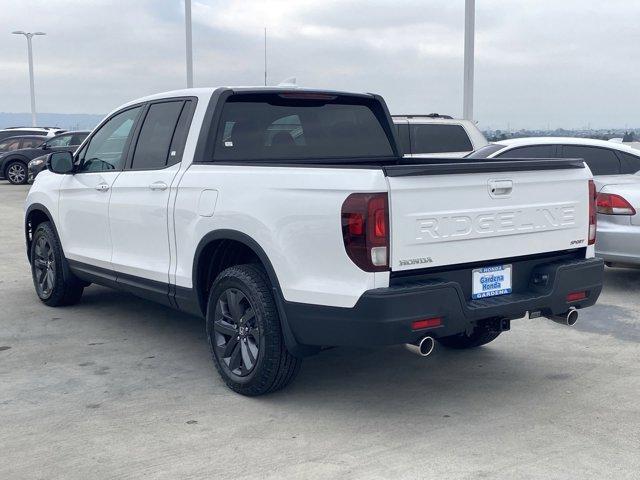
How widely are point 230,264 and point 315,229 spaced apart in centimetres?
115

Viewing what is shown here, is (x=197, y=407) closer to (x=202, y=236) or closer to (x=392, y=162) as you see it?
(x=202, y=236)

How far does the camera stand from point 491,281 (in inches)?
183

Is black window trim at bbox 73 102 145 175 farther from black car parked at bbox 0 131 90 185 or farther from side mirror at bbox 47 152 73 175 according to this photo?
black car parked at bbox 0 131 90 185

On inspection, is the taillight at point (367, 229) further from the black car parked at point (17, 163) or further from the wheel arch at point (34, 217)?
the black car parked at point (17, 163)

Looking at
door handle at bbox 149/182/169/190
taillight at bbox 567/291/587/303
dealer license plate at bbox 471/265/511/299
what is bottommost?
taillight at bbox 567/291/587/303

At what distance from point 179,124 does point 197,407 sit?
1.98 metres

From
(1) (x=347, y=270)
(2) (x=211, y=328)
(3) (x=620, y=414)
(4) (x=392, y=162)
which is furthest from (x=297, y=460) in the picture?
(4) (x=392, y=162)

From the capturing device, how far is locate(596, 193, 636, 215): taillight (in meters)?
7.82

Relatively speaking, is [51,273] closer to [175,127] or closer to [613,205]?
[175,127]

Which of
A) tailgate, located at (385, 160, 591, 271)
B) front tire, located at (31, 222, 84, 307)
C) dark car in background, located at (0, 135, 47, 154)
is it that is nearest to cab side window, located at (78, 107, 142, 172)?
front tire, located at (31, 222, 84, 307)

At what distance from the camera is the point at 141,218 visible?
584 cm

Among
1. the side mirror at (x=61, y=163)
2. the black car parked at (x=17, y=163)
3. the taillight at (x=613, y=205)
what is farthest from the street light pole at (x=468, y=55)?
the black car parked at (x=17, y=163)

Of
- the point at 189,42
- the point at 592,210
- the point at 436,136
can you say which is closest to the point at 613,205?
the point at 592,210

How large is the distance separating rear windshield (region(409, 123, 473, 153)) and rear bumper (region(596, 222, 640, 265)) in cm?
477
